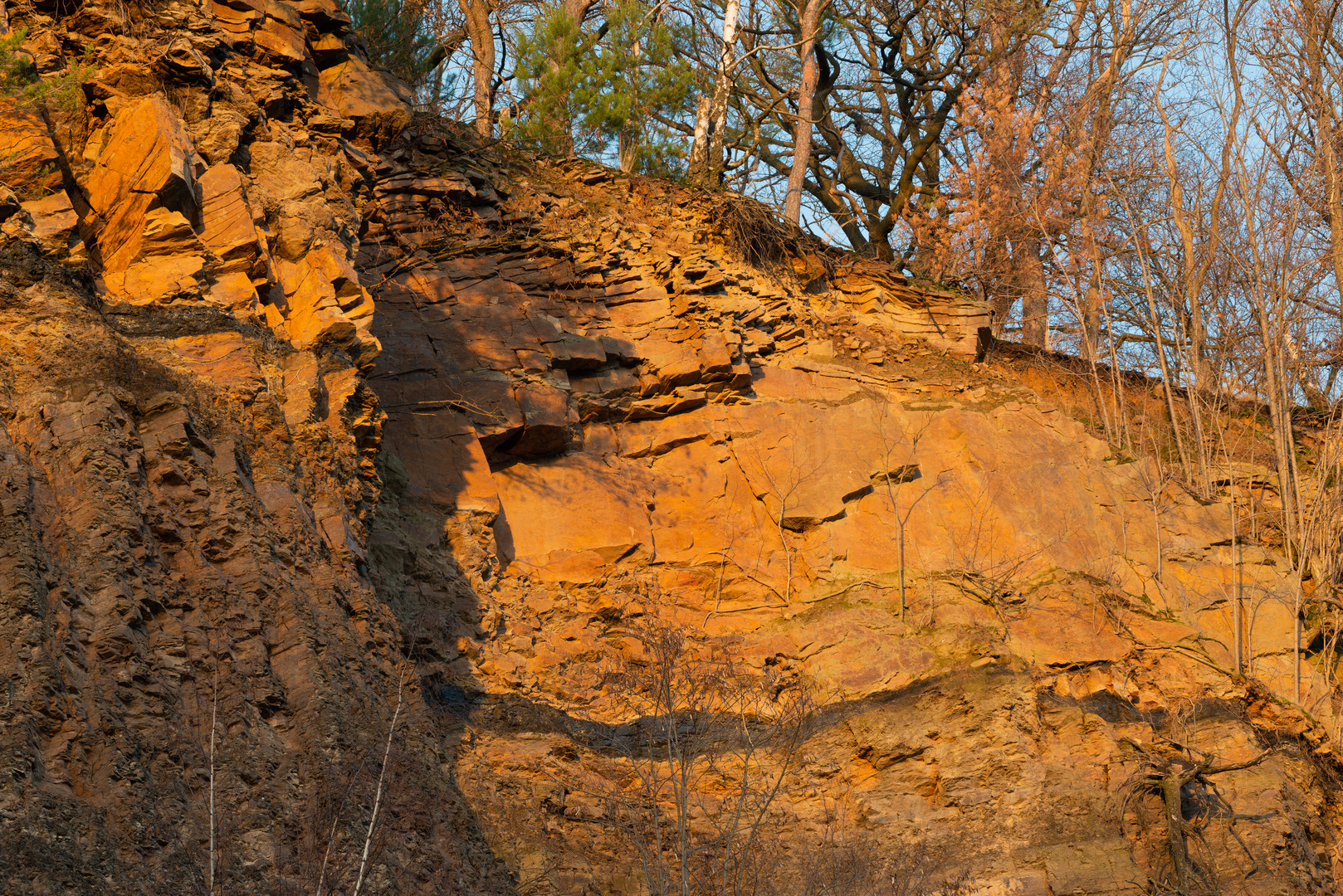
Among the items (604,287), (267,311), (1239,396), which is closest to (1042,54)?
(1239,396)

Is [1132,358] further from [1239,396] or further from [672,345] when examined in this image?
[672,345]

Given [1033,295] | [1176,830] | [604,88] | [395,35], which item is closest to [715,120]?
[604,88]

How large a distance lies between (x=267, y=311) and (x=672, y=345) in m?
5.48

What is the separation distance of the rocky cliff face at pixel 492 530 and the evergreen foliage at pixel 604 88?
114cm

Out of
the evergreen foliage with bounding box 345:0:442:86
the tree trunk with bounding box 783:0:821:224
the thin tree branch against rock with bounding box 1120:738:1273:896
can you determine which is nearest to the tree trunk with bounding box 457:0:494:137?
the evergreen foliage with bounding box 345:0:442:86

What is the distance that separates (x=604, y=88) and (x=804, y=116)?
3772 millimetres

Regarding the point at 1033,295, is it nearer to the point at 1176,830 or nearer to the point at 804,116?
the point at 804,116

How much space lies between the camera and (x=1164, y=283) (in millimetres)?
16656

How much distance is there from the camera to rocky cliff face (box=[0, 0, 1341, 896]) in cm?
565

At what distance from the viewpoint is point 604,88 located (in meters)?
15.2

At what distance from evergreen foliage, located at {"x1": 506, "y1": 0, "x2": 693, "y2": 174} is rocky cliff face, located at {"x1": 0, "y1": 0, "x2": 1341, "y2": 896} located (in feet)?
3.74

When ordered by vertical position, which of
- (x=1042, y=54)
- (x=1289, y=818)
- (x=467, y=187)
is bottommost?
(x=1289, y=818)

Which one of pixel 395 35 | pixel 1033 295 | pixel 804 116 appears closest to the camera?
pixel 395 35

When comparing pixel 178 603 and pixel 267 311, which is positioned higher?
pixel 267 311
